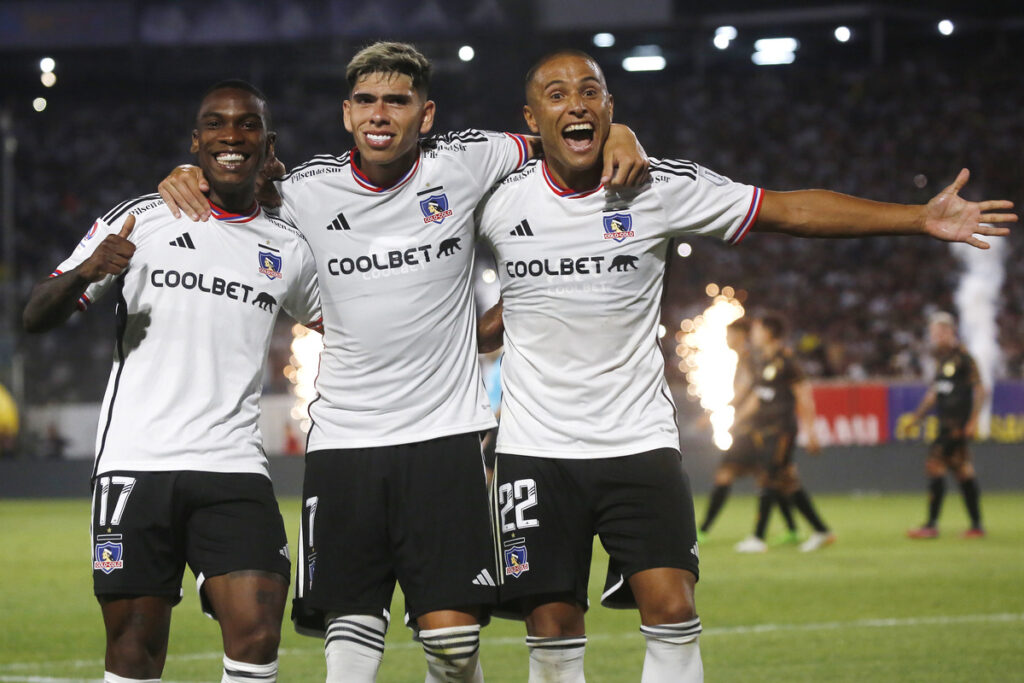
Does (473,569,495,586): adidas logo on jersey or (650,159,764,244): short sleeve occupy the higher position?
(650,159,764,244): short sleeve

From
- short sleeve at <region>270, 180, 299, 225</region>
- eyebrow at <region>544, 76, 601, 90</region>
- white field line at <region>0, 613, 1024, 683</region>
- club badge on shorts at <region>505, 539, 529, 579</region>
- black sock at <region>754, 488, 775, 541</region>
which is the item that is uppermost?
eyebrow at <region>544, 76, 601, 90</region>

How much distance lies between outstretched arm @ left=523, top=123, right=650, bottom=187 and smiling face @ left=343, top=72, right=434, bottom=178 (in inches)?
26.9

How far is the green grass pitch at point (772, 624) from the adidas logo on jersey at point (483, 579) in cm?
247

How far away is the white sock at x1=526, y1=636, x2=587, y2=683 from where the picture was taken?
479 cm

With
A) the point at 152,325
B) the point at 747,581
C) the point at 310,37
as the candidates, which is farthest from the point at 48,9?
the point at 152,325

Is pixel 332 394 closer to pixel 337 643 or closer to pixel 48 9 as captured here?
pixel 337 643

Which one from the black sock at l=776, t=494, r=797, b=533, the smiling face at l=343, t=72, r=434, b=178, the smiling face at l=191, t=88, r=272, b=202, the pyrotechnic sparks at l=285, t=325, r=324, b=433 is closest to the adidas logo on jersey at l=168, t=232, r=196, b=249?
the smiling face at l=191, t=88, r=272, b=202

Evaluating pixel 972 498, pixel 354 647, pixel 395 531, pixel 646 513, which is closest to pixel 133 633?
pixel 354 647

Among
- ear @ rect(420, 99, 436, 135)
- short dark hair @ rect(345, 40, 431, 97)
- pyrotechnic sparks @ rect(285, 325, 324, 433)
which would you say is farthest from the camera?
pyrotechnic sparks @ rect(285, 325, 324, 433)

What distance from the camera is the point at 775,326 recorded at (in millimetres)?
13289

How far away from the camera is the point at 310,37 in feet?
99.4

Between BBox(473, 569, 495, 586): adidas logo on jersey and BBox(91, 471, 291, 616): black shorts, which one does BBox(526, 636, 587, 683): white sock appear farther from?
BBox(91, 471, 291, 616): black shorts

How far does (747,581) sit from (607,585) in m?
6.27

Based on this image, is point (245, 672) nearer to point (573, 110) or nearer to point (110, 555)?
point (110, 555)
